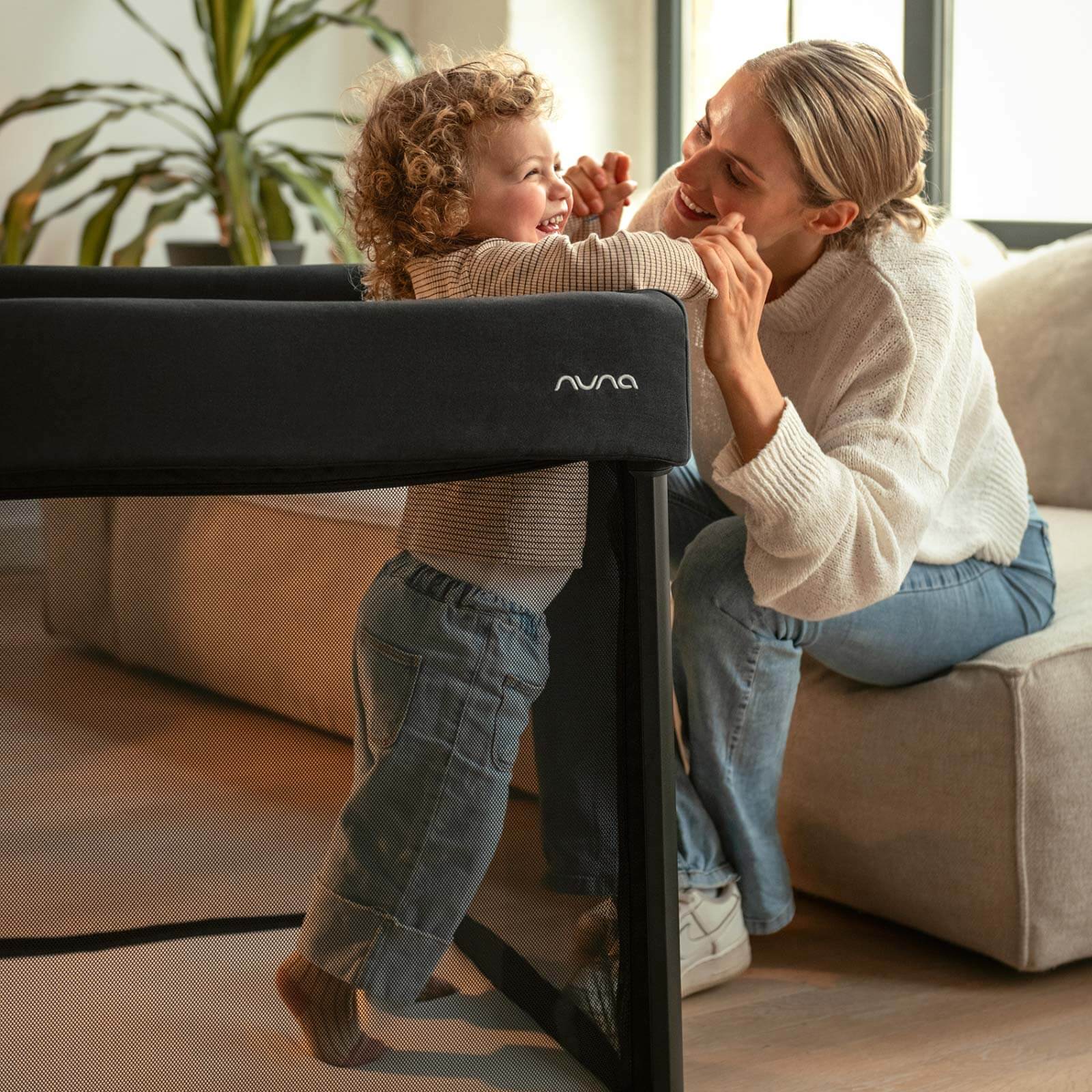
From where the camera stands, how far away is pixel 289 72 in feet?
11.2

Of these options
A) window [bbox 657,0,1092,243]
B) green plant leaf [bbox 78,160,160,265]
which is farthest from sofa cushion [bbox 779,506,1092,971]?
green plant leaf [bbox 78,160,160,265]

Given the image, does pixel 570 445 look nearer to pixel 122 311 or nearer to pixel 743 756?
pixel 122 311

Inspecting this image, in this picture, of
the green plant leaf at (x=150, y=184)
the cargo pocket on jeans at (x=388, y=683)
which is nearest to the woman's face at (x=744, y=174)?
the cargo pocket on jeans at (x=388, y=683)

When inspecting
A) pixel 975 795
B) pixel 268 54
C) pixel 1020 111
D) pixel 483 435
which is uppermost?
pixel 268 54

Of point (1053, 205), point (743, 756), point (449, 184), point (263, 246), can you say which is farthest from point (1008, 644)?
point (263, 246)

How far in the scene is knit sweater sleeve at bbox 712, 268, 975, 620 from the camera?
0.93 metres

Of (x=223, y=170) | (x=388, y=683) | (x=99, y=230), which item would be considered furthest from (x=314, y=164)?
(x=388, y=683)

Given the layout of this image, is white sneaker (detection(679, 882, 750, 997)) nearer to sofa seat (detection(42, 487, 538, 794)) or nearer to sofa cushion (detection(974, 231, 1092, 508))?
sofa seat (detection(42, 487, 538, 794))

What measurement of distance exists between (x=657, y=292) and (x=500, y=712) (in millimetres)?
232

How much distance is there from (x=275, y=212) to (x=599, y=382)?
7.60ft

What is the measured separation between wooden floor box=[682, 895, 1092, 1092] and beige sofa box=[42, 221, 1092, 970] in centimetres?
4

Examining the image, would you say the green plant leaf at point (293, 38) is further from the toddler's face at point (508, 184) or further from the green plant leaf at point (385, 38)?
the toddler's face at point (508, 184)

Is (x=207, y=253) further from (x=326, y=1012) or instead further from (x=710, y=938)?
(x=326, y=1012)

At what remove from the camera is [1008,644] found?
120 centimetres
